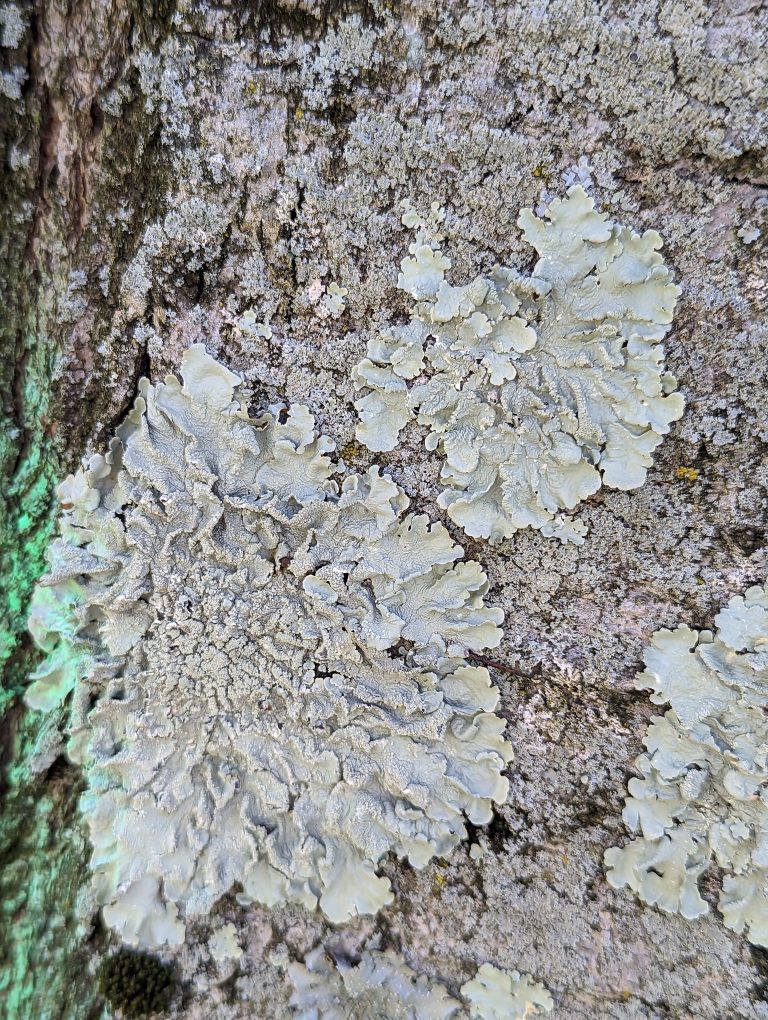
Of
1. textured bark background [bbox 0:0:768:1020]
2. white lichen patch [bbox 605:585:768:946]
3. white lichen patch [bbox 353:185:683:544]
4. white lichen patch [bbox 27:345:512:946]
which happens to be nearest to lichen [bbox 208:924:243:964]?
textured bark background [bbox 0:0:768:1020]

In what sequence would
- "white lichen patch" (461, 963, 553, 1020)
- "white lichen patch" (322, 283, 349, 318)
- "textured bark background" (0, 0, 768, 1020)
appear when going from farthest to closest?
1. "white lichen patch" (461, 963, 553, 1020)
2. "white lichen patch" (322, 283, 349, 318)
3. "textured bark background" (0, 0, 768, 1020)

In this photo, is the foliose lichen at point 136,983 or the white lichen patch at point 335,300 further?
the foliose lichen at point 136,983

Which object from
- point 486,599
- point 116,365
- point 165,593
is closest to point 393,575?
point 486,599

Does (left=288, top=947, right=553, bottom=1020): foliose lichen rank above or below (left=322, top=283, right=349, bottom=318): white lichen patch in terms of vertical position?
below

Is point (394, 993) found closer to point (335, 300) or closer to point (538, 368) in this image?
point (538, 368)

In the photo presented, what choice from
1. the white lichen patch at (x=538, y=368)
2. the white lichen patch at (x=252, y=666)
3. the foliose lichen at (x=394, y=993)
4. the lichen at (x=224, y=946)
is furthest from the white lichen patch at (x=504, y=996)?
the white lichen patch at (x=538, y=368)

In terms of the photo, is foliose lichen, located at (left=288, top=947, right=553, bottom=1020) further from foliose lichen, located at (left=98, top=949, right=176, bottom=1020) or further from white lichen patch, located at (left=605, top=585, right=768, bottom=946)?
white lichen patch, located at (left=605, top=585, right=768, bottom=946)

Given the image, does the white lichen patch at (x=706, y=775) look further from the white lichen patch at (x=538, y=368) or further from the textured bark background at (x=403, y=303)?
the white lichen patch at (x=538, y=368)

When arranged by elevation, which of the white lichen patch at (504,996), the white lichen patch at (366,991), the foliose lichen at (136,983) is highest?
the foliose lichen at (136,983)
